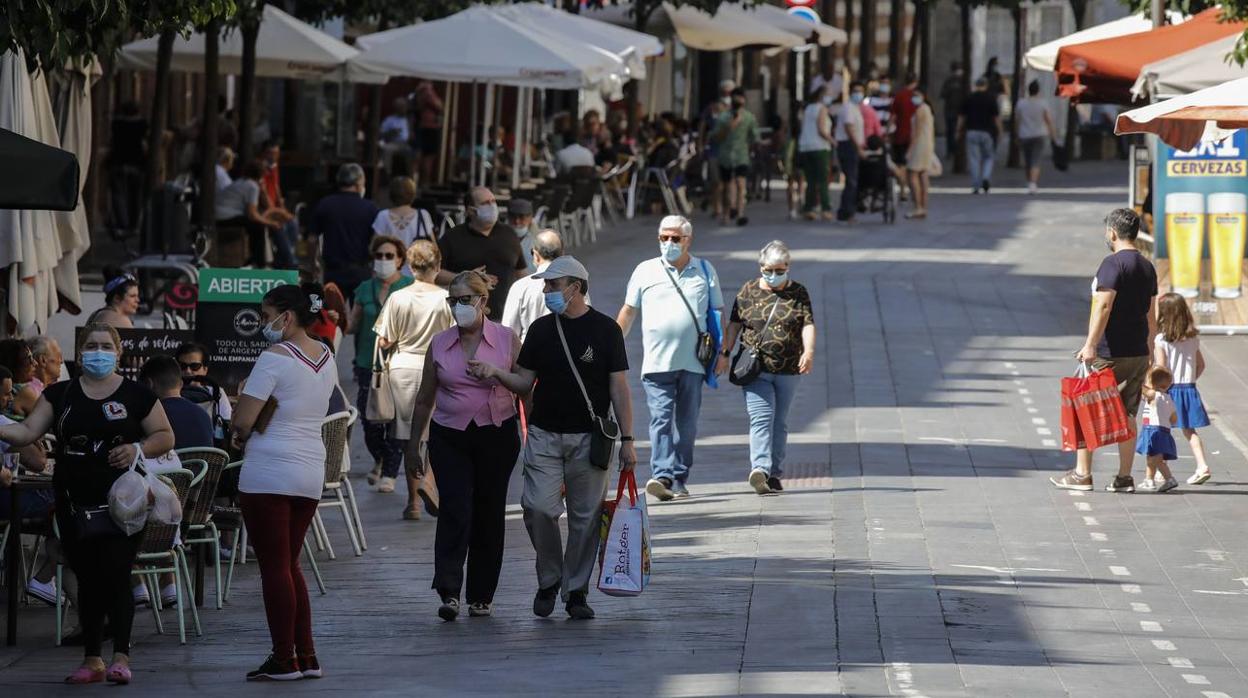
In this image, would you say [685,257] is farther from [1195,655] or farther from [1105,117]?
[1105,117]

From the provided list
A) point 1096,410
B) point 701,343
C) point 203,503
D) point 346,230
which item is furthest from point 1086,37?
point 203,503

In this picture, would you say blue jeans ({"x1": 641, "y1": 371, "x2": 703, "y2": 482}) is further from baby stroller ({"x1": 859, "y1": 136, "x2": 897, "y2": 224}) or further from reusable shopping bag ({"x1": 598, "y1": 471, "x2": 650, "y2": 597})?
baby stroller ({"x1": 859, "y1": 136, "x2": 897, "y2": 224})

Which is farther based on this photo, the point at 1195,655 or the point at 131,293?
the point at 131,293

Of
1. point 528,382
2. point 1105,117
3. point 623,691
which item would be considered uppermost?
point 1105,117

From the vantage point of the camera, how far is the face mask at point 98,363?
334 inches

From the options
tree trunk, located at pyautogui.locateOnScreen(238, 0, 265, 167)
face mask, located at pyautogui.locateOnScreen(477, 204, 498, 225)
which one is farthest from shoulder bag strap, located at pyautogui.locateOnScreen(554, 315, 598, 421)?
tree trunk, located at pyautogui.locateOnScreen(238, 0, 265, 167)

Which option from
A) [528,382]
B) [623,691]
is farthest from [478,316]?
[623,691]

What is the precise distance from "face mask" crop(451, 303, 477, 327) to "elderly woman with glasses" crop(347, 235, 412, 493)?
3.34m

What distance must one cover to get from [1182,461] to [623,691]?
690 cm

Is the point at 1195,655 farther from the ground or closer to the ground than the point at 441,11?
closer to the ground

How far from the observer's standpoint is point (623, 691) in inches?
324

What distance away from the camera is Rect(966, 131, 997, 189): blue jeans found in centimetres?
3412

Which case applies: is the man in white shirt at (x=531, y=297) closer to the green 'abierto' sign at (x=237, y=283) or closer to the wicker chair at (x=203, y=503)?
the green 'abierto' sign at (x=237, y=283)

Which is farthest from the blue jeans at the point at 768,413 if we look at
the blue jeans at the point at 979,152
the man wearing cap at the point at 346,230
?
the blue jeans at the point at 979,152
